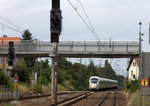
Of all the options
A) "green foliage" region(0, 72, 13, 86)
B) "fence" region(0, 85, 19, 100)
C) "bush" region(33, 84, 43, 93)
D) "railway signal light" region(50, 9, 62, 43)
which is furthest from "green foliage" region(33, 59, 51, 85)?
"railway signal light" region(50, 9, 62, 43)

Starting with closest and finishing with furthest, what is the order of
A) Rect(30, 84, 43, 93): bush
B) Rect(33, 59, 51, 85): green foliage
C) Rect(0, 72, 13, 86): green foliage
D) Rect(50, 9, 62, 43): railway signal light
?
Rect(50, 9, 62, 43): railway signal light → Rect(0, 72, 13, 86): green foliage → Rect(30, 84, 43, 93): bush → Rect(33, 59, 51, 85): green foliage

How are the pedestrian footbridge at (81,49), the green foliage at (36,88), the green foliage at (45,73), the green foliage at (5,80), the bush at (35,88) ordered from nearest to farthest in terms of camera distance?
the pedestrian footbridge at (81,49)
the green foliage at (5,80)
the bush at (35,88)
the green foliage at (36,88)
the green foliage at (45,73)

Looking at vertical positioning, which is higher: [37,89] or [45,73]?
[45,73]

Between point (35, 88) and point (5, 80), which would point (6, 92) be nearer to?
point (5, 80)

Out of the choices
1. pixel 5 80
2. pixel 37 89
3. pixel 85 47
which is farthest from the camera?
pixel 37 89

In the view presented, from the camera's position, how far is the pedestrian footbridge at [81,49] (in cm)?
3909

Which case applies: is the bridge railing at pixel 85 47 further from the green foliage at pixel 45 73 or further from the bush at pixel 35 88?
the green foliage at pixel 45 73

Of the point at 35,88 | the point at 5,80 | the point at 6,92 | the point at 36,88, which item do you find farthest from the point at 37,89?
the point at 6,92

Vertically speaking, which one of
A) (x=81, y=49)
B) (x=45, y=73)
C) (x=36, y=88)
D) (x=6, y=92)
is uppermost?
(x=81, y=49)

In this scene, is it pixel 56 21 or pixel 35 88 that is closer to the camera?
pixel 56 21

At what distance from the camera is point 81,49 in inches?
1565

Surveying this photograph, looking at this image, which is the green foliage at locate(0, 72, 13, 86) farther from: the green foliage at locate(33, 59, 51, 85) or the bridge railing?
the green foliage at locate(33, 59, 51, 85)

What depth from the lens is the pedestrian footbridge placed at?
128ft

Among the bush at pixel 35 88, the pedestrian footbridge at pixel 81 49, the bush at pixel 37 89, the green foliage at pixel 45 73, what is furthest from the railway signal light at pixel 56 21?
the green foliage at pixel 45 73
